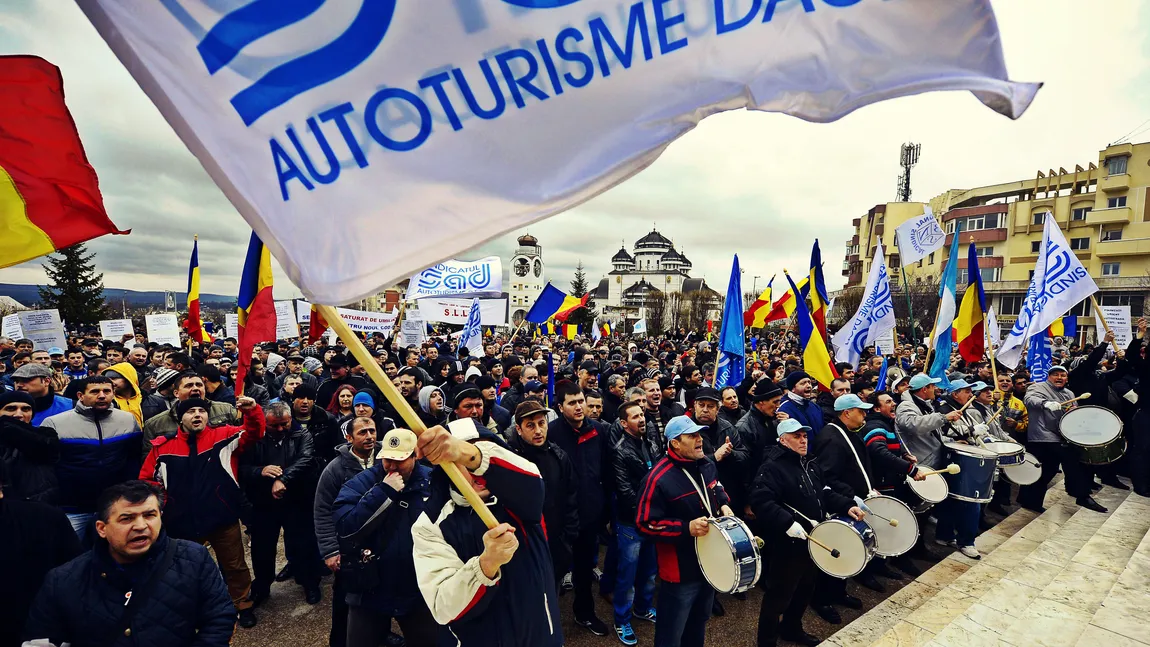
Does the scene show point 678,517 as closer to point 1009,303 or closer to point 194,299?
point 194,299

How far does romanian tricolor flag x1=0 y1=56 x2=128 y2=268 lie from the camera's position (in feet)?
8.28

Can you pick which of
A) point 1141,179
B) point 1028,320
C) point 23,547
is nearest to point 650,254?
point 1141,179

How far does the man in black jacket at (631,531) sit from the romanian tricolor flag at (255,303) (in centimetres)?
349

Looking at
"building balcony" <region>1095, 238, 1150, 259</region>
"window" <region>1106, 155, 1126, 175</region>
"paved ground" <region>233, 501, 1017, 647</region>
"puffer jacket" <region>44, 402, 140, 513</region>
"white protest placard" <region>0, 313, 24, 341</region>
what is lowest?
"paved ground" <region>233, 501, 1017, 647</region>

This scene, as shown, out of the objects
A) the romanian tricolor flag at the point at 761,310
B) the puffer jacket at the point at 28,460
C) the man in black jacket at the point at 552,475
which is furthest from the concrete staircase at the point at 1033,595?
the romanian tricolor flag at the point at 761,310

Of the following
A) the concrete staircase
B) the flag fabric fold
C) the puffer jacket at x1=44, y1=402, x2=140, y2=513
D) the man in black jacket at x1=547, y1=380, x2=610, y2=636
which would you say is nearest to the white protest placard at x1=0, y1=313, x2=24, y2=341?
the puffer jacket at x1=44, y1=402, x2=140, y2=513

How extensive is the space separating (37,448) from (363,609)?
2.98 metres

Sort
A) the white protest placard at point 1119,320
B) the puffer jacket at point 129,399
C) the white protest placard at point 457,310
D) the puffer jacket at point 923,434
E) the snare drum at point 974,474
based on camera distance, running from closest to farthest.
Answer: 1. the puffer jacket at point 129,399
2. the snare drum at point 974,474
3. the puffer jacket at point 923,434
4. the white protest placard at point 1119,320
5. the white protest placard at point 457,310

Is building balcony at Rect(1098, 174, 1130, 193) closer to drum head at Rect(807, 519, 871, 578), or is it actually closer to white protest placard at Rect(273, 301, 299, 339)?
drum head at Rect(807, 519, 871, 578)

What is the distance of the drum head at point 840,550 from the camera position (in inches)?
175

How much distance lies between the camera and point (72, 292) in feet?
114

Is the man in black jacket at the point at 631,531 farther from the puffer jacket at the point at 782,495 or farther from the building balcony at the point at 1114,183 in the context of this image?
the building balcony at the point at 1114,183

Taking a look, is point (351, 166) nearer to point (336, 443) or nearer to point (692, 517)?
point (692, 517)

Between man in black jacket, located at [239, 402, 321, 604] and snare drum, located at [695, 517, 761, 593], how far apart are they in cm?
384
